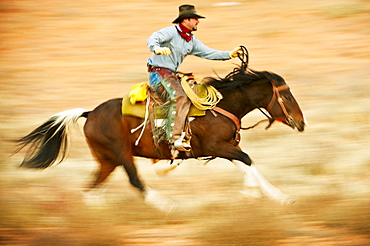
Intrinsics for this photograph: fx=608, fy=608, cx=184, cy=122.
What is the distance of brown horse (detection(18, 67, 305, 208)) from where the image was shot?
6.60m

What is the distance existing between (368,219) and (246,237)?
141 centimetres

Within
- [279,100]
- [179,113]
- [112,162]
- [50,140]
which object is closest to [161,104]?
[179,113]

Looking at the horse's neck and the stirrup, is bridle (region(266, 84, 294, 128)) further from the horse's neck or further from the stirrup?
the stirrup

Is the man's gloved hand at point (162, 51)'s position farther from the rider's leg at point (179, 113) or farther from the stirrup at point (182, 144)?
the stirrup at point (182, 144)

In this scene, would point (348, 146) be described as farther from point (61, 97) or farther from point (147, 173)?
point (61, 97)

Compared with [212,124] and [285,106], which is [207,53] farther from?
[285,106]

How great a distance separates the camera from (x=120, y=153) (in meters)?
6.87

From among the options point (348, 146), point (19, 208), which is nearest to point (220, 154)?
point (19, 208)

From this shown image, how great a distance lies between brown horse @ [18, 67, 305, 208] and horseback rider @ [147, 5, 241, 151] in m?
0.22

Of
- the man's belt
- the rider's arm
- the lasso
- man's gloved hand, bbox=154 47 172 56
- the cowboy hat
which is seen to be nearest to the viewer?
man's gloved hand, bbox=154 47 172 56

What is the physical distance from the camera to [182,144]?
255 inches

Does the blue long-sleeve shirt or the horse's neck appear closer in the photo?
the blue long-sleeve shirt

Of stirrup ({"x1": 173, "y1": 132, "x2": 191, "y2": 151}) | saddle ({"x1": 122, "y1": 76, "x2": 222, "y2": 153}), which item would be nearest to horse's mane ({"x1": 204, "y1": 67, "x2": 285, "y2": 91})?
saddle ({"x1": 122, "y1": 76, "x2": 222, "y2": 153})

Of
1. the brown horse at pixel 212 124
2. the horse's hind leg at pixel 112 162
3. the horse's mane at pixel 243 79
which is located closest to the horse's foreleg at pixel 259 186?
the brown horse at pixel 212 124
